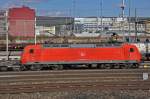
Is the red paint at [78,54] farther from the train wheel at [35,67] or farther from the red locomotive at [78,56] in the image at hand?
the train wheel at [35,67]

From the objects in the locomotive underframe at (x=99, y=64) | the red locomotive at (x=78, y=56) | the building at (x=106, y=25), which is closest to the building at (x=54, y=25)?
the building at (x=106, y=25)

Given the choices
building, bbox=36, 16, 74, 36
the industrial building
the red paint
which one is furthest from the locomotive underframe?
building, bbox=36, 16, 74, 36

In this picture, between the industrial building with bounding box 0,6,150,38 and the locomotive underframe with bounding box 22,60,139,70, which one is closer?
the locomotive underframe with bounding box 22,60,139,70

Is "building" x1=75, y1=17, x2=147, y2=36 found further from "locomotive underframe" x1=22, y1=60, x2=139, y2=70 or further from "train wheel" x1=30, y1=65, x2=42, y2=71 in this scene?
"train wheel" x1=30, y1=65, x2=42, y2=71

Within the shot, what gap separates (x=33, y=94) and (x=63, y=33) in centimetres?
4484

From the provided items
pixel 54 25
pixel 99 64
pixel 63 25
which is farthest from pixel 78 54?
pixel 54 25

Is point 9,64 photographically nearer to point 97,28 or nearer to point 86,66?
point 86,66

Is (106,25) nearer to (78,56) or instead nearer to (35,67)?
(78,56)

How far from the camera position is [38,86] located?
22.6 m

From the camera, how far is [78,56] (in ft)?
137

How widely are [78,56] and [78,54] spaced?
25 cm

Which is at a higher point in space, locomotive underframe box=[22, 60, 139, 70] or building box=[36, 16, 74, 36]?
building box=[36, 16, 74, 36]

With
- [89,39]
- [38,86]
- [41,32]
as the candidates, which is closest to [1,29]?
[41,32]

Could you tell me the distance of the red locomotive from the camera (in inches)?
1604
